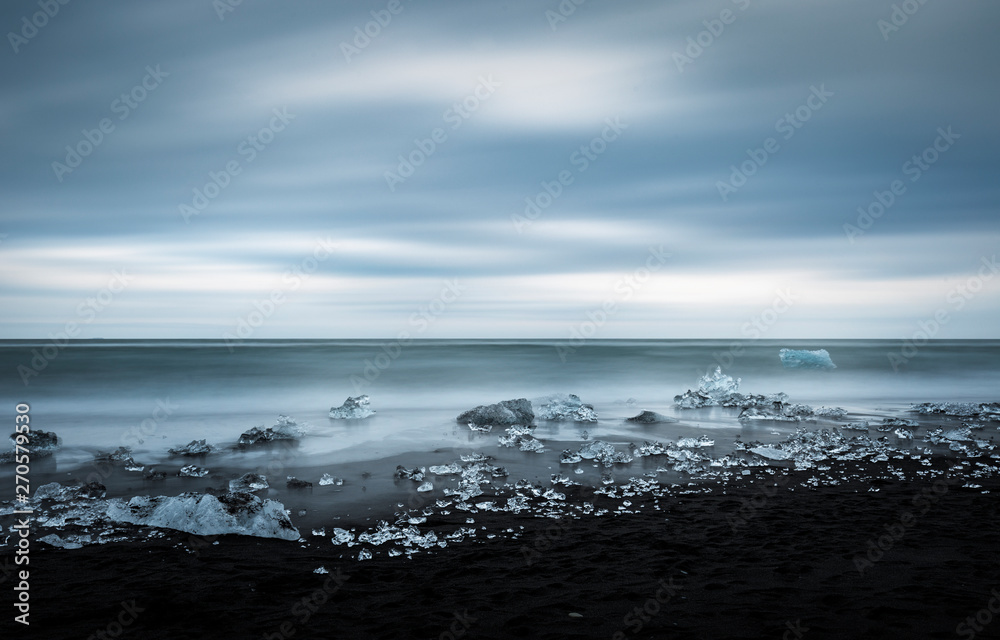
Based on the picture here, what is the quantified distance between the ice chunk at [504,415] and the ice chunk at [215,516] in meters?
9.82

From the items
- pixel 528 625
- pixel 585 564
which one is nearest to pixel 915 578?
pixel 585 564

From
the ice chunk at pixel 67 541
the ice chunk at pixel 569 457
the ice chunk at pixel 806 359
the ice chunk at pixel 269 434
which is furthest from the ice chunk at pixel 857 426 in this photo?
the ice chunk at pixel 806 359

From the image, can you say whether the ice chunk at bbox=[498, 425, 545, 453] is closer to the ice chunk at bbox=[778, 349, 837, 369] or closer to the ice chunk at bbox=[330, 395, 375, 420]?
the ice chunk at bbox=[330, 395, 375, 420]

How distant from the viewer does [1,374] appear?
124 feet

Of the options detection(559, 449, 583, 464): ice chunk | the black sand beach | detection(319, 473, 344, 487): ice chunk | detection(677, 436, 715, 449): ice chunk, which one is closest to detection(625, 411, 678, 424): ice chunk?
detection(677, 436, 715, 449): ice chunk

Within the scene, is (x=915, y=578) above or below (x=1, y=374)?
below

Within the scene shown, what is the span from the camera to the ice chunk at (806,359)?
145 ft

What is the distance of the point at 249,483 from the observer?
32.8 ft

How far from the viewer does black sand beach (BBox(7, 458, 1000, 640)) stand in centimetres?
503

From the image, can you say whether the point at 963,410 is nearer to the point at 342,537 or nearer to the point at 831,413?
the point at 831,413

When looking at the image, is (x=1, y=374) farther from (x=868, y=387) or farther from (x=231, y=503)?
(x=868, y=387)

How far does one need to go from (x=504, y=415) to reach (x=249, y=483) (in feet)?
27.6

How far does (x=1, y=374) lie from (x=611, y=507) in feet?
148

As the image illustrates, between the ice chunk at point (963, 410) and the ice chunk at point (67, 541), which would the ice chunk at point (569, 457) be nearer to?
the ice chunk at point (67, 541)
